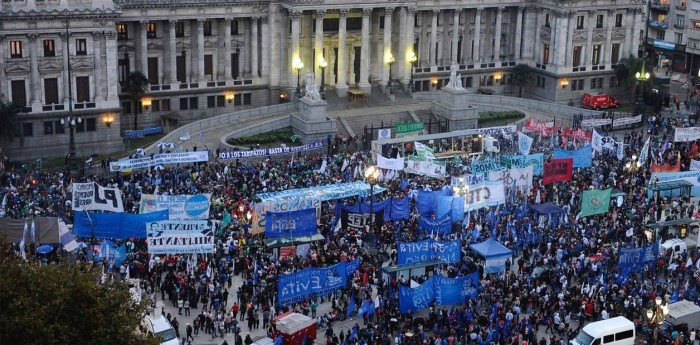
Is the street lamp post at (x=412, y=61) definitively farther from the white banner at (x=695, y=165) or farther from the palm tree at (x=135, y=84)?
the white banner at (x=695, y=165)

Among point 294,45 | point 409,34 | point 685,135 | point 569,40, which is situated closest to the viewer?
point 685,135

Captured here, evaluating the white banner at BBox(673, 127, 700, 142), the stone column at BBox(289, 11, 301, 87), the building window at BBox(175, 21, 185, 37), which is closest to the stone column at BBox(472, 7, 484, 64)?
the stone column at BBox(289, 11, 301, 87)

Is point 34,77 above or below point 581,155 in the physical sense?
above

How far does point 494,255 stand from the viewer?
186 feet

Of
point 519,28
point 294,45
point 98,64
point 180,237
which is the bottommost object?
Answer: point 180,237

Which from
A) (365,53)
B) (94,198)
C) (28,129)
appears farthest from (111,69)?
(94,198)

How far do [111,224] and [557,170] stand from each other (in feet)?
99.9

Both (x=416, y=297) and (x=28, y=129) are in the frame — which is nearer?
(x=416, y=297)

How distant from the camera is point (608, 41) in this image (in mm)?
109062

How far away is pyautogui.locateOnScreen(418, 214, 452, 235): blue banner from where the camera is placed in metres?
60.9

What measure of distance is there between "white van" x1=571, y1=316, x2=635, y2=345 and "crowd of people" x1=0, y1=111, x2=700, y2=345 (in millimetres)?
1175

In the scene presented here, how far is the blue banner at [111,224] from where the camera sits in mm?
54969

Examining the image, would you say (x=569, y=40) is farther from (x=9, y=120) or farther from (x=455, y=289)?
(x=455, y=289)

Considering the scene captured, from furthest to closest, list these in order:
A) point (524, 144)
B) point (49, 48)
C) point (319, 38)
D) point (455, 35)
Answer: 1. point (455, 35)
2. point (319, 38)
3. point (49, 48)
4. point (524, 144)
